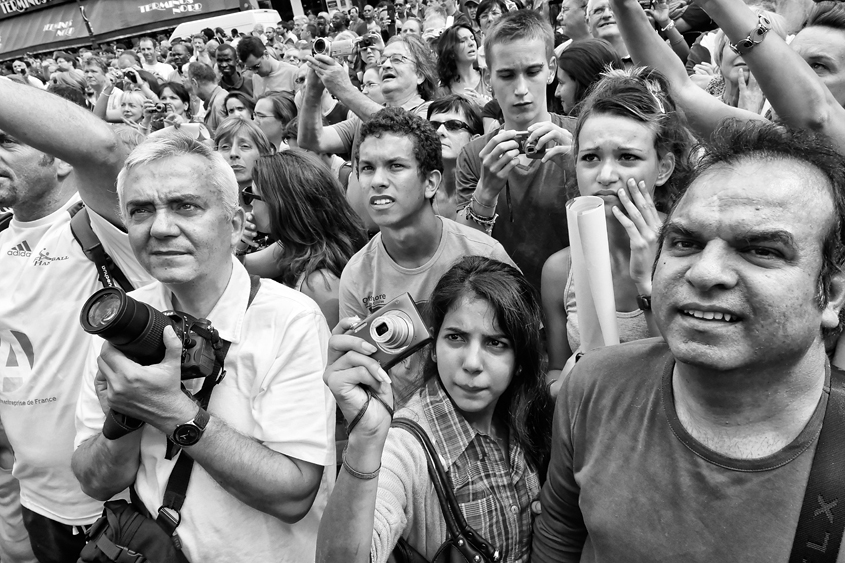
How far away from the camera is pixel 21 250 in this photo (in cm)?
227

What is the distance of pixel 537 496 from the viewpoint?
169 centimetres

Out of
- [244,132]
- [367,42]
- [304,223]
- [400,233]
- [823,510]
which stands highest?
[367,42]

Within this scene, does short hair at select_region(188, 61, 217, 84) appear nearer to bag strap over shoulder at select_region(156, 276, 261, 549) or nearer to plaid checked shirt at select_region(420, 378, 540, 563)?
bag strap over shoulder at select_region(156, 276, 261, 549)

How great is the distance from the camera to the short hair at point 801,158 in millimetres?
1160

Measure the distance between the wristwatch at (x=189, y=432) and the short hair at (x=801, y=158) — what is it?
126cm

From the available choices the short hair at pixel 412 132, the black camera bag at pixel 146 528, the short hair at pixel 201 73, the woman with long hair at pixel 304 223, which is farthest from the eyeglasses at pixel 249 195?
the short hair at pixel 201 73

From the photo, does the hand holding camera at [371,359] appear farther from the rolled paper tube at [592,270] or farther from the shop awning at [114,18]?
the shop awning at [114,18]

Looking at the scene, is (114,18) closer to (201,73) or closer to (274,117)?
(201,73)

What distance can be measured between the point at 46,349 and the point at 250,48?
5.72m

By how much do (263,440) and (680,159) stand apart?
1.61 metres

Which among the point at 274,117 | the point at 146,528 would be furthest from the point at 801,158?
the point at 274,117

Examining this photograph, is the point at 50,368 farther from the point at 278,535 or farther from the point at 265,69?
the point at 265,69

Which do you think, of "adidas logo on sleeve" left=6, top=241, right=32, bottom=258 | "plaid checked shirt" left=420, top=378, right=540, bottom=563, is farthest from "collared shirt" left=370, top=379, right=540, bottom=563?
"adidas logo on sleeve" left=6, top=241, right=32, bottom=258

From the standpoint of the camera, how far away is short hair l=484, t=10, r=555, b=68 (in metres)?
2.97
